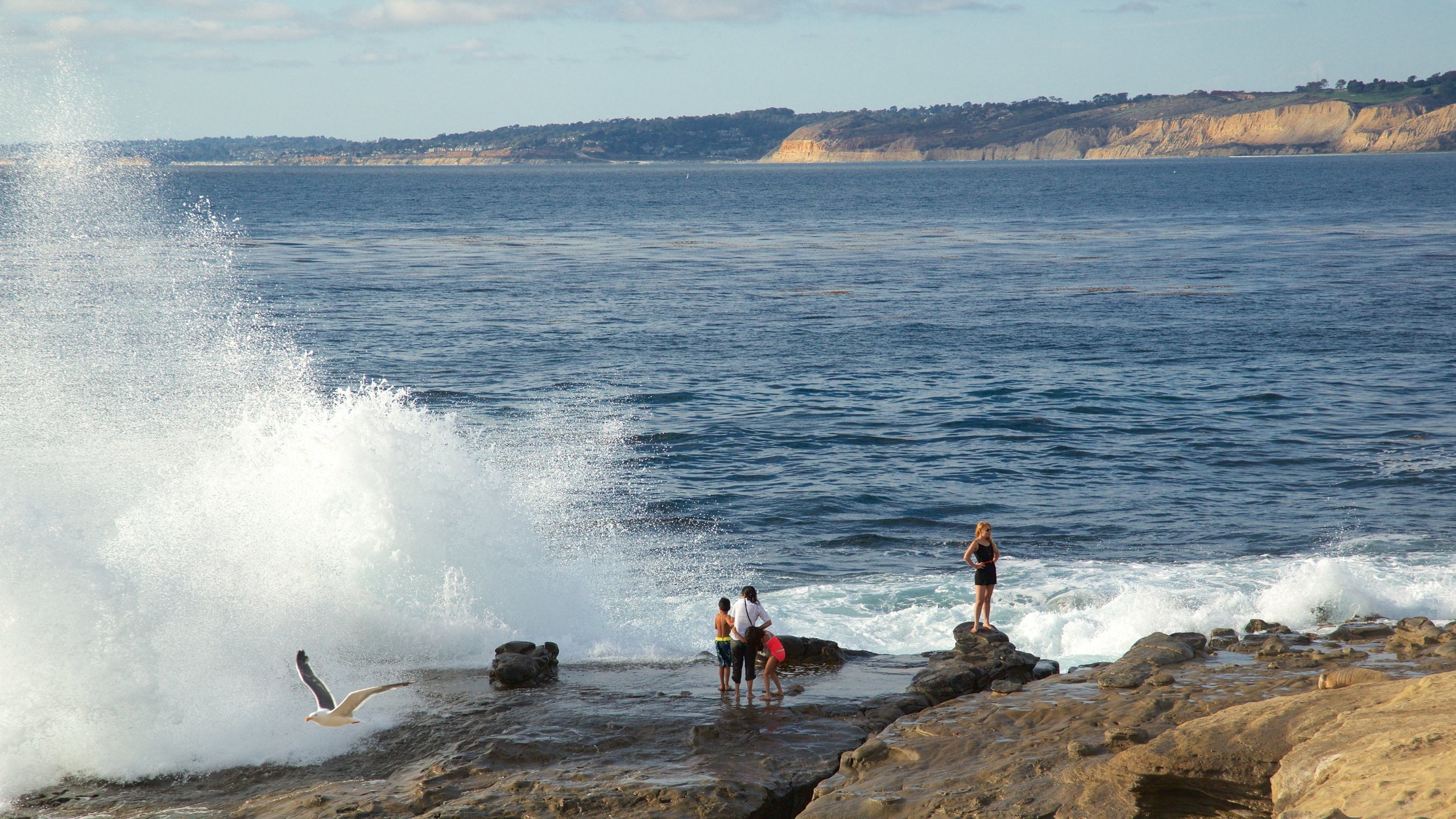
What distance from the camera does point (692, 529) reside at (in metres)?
20.4

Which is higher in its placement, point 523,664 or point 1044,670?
point 523,664

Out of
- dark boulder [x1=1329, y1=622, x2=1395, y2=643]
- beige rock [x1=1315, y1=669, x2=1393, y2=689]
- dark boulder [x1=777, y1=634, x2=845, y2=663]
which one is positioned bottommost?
dark boulder [x1=1329, y1=622, x2=1395, y2=643]

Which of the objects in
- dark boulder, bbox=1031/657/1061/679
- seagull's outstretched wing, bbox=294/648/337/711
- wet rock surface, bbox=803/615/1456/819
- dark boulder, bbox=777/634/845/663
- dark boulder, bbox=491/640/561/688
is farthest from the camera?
dark boulder, bbox=777/634/845/663

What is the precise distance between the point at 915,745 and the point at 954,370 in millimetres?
22765

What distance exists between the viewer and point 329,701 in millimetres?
10039

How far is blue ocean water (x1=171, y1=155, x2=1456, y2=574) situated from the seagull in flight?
872 centimetres

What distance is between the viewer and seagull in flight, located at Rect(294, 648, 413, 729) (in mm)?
9930

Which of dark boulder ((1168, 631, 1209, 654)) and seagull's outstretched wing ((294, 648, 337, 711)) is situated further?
dark boulder ((1168, 631, 1209, 654))

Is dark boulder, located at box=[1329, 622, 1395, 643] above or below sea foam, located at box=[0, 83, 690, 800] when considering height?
below

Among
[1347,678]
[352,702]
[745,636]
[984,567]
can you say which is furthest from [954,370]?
[352,702]

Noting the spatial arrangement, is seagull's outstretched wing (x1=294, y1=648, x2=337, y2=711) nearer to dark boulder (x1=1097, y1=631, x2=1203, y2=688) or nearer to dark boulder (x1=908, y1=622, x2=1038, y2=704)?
dark boulder (x1=908, y1=622, x2=1038, y2=704)

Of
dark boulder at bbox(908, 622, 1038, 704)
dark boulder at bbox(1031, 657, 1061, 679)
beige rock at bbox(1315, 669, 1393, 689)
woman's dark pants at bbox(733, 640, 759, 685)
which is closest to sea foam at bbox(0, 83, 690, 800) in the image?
woman's dark pants at bbox(733, 640, 759, 685)

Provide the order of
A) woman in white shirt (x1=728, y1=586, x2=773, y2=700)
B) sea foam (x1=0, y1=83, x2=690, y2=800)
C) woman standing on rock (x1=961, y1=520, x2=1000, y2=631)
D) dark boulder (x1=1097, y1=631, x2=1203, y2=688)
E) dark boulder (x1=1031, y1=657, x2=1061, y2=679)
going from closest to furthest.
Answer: sea foam (x1=0, y1=83, x2=690, y2=800) → dark boulder (x1=1097, y1=631, x2=1203, y2=688) → woman in white shirt (x1=728, y1=586, x2=773, y2=700) → dark boulder (x1=1031, y1=657, x2=1061, y2=679) → woman standing on rock (x1=961, y1=520, x2=1000, y2=631)

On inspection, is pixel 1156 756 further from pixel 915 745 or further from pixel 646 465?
pixel 646 465
